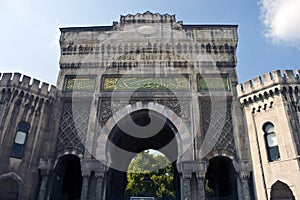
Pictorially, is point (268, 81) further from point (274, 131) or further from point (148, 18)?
point (148, 18)

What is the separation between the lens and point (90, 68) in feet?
51.4

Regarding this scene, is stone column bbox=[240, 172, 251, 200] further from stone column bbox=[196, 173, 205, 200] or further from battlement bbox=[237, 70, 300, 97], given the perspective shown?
battlement bbox=[237, 70, 300, 97]

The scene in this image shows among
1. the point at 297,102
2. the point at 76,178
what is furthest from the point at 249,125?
the point at 76,178

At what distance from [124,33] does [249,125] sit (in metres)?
10.0

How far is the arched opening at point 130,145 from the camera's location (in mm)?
14250

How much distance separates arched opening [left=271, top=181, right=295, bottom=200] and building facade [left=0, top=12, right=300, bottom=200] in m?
0.17

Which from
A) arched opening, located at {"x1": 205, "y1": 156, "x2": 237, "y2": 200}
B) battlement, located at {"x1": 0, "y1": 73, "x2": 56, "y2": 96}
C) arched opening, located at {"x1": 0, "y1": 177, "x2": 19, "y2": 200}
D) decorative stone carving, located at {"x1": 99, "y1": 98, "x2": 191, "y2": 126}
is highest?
battlement, located at {"x1": 0, "y1": 73, "x2": 56, "y2": 96}

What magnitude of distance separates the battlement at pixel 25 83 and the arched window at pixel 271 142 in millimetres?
12425

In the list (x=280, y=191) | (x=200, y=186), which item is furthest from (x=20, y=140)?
(x=280, y=191)

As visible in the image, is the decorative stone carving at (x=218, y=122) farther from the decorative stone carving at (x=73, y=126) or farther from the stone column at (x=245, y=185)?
the decorative stone carving at (x=73, y=126)

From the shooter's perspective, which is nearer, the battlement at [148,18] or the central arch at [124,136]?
the central arch at [124,136]

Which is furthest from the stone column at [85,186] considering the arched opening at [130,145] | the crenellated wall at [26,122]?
the crenellated wall at [26,122]

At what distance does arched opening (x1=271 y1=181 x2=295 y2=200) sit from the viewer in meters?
11.7

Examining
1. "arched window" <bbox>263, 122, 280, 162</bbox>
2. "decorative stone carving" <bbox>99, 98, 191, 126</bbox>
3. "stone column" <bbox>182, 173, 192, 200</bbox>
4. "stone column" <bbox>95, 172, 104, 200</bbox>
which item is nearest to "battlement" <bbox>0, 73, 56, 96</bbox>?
"decorative stone carving" <bbox>99, 98, 191, 126</bbox>
